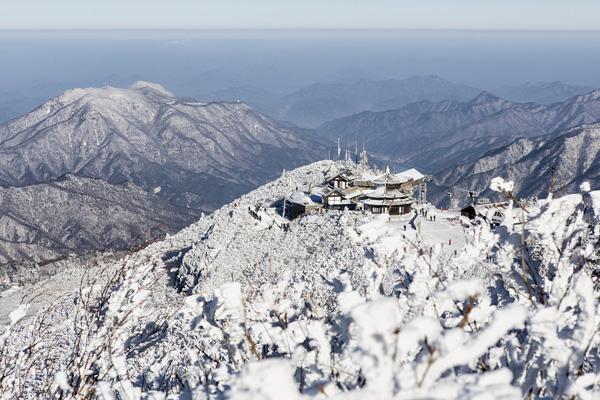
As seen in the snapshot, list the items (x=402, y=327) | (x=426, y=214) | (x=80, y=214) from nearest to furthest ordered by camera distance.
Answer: (x=402, y=327) < (x=426, y=214) < (x=80, y=214)

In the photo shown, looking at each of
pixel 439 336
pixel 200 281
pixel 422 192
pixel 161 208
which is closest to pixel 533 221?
pixel 439 336

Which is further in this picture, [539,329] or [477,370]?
[477,370]

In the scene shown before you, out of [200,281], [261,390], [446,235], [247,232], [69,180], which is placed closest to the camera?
[261,390]

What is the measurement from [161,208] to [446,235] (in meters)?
158

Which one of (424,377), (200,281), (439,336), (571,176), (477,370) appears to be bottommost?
(571,176)

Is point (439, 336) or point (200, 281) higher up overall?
point (439, 336)

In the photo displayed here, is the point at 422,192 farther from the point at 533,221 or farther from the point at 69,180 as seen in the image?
the point at 69,180

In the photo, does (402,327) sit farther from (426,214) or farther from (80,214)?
(80,214)

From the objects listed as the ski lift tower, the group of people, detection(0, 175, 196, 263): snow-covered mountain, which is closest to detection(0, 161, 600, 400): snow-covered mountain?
the group of people

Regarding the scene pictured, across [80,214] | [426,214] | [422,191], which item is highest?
[426,214]

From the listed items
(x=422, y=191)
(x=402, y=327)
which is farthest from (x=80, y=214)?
(x=402, y=327)

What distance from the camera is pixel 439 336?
296 cm

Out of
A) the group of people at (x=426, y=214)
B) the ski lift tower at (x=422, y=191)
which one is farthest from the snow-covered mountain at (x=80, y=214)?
the group of people at (x=426, y=214)

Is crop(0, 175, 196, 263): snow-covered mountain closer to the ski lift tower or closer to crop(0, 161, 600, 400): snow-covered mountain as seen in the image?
the ski lift tower
